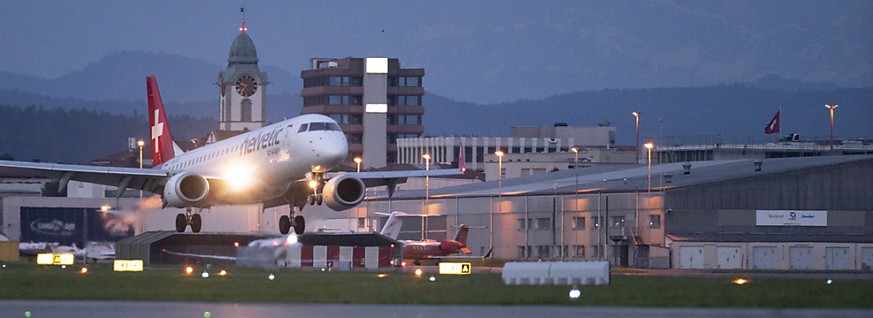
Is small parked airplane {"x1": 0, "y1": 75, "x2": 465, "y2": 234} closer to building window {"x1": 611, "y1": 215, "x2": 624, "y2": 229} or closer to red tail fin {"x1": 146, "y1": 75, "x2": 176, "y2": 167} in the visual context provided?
red tail fin {"x1": 146, "y1": 75, "x2": 176, "y2": 167}

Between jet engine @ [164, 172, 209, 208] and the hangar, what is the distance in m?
35.1

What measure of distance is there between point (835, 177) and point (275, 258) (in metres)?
40.9

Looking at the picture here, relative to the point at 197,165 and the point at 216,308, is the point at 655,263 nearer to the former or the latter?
the point at 197,165

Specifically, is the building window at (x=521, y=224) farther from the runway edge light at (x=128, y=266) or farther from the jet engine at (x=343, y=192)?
the jet engine at (x=343, y=192)

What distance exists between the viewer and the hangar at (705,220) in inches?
3846

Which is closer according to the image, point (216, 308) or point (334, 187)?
point (216, 308)

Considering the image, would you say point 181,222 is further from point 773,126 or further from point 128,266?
point 773,126

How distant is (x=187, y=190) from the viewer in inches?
2694

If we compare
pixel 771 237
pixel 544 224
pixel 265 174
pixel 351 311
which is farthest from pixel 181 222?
pixel 771 237

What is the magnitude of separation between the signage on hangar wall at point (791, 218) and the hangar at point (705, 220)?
62 mm

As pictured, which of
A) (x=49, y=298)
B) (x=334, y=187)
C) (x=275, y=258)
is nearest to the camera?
(x=49, y=298)

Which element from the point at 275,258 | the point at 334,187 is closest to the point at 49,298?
the point at 334,187

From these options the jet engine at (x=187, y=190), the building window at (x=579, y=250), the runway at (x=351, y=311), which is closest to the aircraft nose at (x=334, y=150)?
the jet engine at (x=187, y=190)

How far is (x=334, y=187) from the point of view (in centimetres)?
6669
